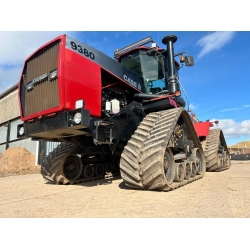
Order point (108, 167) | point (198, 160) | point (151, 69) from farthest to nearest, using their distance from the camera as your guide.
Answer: point (108, 167), point (198, 160), point (151, 69)

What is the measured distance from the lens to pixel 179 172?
211 inches

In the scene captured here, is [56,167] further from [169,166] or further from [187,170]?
[187,170]

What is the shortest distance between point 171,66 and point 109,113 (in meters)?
2.44

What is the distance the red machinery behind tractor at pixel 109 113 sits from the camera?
420cm

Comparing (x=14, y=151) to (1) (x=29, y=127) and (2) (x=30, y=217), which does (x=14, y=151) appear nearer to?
(1) (x=29, y=127)

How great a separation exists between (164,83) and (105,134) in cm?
276

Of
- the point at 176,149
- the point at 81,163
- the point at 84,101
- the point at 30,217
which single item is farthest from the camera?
the point at 81,163

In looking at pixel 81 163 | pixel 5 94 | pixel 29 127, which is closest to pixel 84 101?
pixel 29 127

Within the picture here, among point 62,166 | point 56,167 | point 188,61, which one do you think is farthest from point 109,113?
point 188,61

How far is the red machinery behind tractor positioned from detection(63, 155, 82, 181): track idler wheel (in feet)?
0.09

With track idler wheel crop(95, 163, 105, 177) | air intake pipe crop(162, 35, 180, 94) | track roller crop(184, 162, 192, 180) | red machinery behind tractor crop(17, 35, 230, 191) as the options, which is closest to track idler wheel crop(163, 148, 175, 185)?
red machinery behind tractor crop(17, 35, 230, 191)

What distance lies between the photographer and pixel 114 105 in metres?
4.89

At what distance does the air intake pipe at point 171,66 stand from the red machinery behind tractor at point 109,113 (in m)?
0.03

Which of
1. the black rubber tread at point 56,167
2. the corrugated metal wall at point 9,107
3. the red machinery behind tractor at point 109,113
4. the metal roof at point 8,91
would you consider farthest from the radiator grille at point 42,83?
the metal roof at point 8,91
